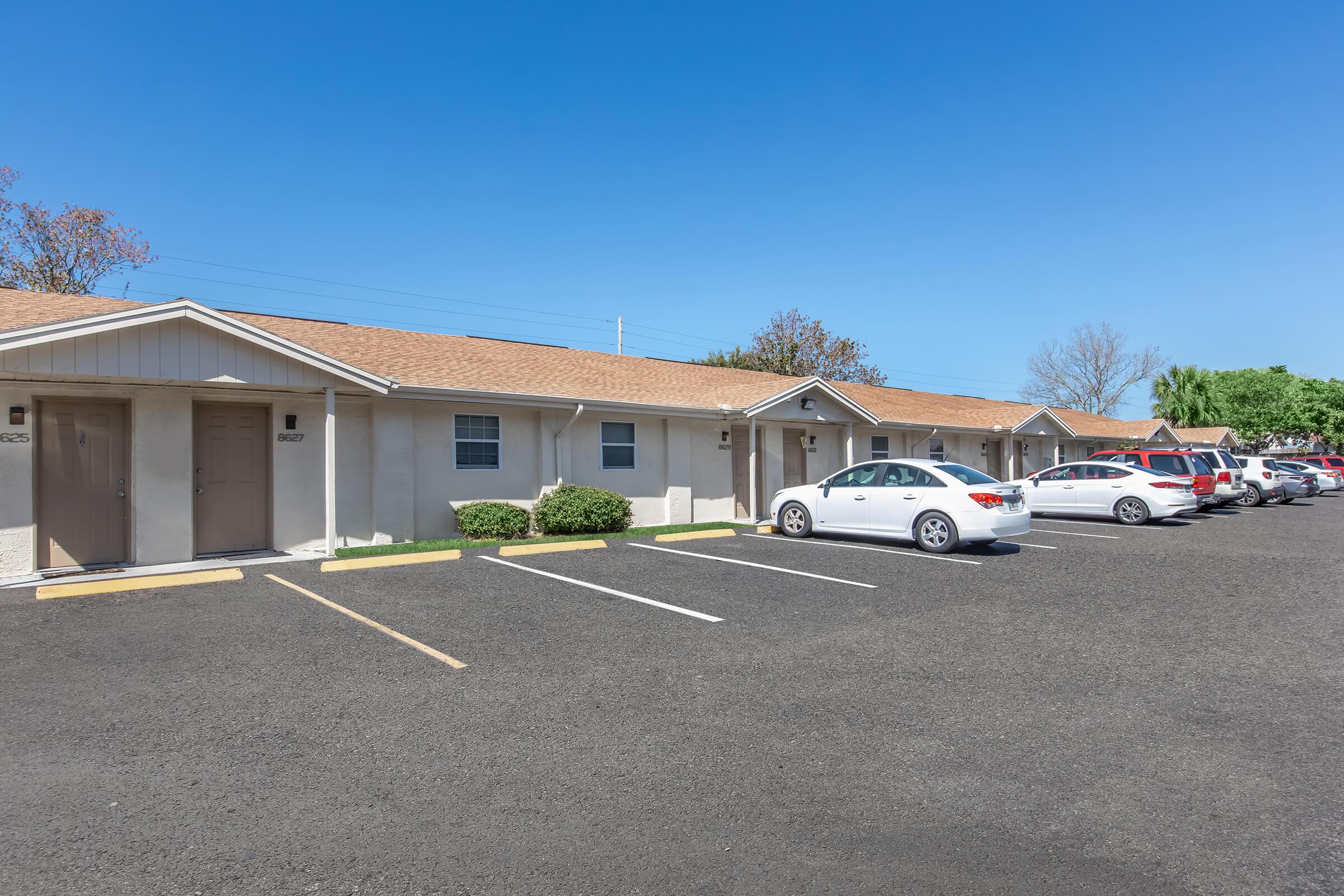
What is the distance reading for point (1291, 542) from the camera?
14.1 metres

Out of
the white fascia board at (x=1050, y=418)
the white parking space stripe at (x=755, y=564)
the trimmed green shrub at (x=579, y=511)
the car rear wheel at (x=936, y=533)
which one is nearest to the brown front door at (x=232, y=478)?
the trimmed green shrub at (x=579, y=511)

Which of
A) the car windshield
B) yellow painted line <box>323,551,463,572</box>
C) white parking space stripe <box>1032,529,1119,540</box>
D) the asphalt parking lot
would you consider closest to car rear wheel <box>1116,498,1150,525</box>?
white parking space stripe <box>1032,529,1119,540</box>

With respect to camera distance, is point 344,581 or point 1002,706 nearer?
point 1002,706

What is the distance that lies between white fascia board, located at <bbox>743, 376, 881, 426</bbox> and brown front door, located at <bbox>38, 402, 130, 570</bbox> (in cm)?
1170

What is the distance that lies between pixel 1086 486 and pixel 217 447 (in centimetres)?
1823

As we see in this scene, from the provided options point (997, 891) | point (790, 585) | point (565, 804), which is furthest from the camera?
point (790, 585)

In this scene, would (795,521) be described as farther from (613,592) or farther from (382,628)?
(382,628)

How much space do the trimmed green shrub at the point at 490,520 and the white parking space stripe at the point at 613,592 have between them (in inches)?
87.4

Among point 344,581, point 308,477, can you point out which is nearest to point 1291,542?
point 344,581

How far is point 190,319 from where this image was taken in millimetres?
10289

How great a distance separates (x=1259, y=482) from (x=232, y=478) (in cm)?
2795

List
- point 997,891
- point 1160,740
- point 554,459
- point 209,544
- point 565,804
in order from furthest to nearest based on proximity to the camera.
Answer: point 554,459, point 209,544, point 1160,740, point 565,804, point 997,891

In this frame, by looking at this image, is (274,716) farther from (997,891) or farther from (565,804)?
(997,891)

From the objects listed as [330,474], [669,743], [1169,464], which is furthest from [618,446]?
[1169,464]
